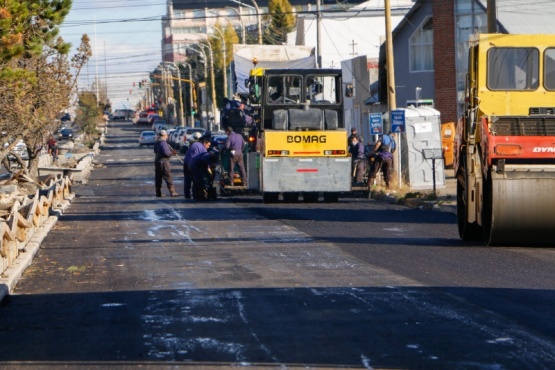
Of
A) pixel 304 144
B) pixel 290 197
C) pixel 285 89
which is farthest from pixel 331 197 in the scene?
pixel 285 89

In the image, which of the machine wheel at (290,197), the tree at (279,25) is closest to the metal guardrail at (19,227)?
the machine wheel at (290,197)

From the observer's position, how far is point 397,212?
2475 centimetres

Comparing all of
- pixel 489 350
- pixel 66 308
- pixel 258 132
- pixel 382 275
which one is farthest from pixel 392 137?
pixel 489 350

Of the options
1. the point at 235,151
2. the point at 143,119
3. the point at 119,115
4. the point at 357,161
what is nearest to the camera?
the point at 235,151

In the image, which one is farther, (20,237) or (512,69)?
(512,69)

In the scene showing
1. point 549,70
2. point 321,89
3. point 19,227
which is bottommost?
point 19,227

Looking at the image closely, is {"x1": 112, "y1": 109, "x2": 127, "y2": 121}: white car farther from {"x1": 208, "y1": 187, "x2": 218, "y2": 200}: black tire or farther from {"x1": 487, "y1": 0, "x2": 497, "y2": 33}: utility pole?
{"x1": 487, "y1": 0, "x2": 497, "y2": 33}: utility pole

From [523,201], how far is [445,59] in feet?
106

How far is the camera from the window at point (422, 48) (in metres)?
49.6

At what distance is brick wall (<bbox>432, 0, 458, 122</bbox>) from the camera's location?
46906 mm

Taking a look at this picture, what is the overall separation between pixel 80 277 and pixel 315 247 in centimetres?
416

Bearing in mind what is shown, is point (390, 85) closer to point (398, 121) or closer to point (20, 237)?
point (398, 121)

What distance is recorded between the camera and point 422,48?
50.1 meters

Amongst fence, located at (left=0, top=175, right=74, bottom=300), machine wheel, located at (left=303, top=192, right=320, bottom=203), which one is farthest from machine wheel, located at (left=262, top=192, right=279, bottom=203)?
fence, located at (left=0, top=175, right=74, bottom=300)
